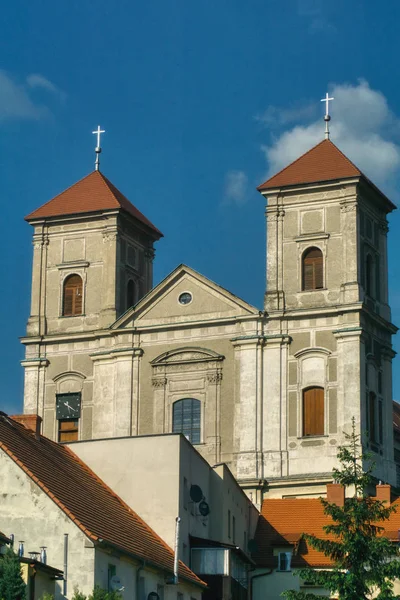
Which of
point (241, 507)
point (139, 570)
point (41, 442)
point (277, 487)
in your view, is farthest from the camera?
point (277, 487)

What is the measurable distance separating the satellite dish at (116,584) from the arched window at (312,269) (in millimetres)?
26927

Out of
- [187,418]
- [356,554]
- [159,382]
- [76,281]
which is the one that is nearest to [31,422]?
[356,554]

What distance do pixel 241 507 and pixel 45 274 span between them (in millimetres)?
18178

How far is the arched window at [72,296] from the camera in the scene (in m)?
73.1

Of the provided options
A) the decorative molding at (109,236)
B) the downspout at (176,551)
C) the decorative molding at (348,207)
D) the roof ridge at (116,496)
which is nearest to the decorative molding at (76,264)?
the decorative molding at (109,236)

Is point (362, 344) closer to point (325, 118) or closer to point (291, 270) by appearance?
point (291, 270)

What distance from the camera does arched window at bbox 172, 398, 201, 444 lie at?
68.4 m

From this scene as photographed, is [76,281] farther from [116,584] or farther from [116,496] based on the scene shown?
[116,584]

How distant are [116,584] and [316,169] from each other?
3031 centimetres

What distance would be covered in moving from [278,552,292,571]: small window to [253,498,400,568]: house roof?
0.18 m

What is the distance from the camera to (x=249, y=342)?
68188 millimetres

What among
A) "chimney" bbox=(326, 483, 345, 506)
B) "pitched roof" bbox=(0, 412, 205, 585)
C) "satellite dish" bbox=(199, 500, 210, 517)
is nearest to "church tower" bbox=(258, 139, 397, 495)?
"chimney" bbox=(326, 483, 345, 506)

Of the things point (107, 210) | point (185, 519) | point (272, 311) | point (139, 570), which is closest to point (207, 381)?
point (272, 311)

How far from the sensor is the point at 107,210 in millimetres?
73000
